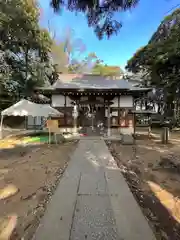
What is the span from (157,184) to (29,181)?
9.74ft

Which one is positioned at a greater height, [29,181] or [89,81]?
[89,81]

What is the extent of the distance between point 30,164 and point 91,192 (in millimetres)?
2952

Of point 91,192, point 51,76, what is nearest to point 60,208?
point 91,192

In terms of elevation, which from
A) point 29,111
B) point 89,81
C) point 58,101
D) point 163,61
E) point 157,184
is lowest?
point 157,184

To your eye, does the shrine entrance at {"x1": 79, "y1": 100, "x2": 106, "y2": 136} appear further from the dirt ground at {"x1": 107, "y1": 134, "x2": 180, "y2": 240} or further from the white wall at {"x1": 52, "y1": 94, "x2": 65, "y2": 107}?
the dirt ground at {"x1": 107, "y1": 134, "x2": 180, "y2": 240}

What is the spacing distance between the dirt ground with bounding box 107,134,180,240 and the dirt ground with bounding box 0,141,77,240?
1729 millimetres

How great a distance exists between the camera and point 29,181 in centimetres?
451

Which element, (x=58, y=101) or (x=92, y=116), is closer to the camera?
(x=92, y=116)

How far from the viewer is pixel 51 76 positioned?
24.0 meters

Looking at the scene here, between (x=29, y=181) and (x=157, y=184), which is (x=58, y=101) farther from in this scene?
(x=157, y=184)

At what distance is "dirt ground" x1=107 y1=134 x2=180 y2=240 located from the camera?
2799mm

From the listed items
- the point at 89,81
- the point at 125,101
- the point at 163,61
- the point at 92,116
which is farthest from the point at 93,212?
the point at 163,61

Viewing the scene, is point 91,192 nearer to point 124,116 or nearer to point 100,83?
point 124,116

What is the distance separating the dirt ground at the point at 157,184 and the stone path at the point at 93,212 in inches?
10.0
